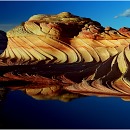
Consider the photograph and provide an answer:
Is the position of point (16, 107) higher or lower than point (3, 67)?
lower

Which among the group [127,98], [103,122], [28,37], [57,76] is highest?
[28,37]

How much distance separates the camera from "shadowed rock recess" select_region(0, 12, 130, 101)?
12.6ft

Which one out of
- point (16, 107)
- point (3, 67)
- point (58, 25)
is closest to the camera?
point (16, 107)

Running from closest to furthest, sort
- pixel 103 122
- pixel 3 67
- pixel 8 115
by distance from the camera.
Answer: pixel 103 122, pixel 8 115, pixel 3 67

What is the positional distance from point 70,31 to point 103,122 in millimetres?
2653

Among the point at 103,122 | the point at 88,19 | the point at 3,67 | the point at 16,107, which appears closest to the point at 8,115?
the point at 16,107

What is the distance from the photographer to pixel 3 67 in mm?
4926

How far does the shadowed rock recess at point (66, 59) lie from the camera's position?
383 centimetres

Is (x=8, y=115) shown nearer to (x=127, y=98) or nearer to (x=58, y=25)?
(x=127, y=98)

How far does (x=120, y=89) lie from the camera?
364 cm

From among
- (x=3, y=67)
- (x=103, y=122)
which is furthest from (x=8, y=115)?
(x=3, y=67)

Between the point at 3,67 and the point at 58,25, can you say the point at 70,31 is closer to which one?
the point at 58,25

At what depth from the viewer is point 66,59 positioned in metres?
5.29

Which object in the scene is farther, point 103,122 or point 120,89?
point 120,89
